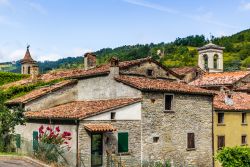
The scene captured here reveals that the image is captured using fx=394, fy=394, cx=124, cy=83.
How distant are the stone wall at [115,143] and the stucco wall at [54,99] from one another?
7695 mm

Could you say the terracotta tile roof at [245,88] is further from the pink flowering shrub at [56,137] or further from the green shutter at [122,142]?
the pink flowering shrub at [56,137]

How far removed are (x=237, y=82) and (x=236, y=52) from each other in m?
65.6

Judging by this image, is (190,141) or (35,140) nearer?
(35,140)

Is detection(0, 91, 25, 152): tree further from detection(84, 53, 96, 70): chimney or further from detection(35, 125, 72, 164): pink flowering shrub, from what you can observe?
detection(84, 53, 96, 70): chimney

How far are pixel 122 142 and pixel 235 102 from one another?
14.5m

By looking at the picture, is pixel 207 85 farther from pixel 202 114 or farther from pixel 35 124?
pixel 35 124

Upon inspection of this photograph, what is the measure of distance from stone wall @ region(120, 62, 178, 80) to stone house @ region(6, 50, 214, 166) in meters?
0.08

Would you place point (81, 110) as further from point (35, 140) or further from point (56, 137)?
point (35, 140)

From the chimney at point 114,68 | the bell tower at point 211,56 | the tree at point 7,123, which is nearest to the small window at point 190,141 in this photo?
the chimney at point 114,68

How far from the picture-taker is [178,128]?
27.3 m

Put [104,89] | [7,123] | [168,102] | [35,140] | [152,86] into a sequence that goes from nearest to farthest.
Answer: [35,140]
[152,86]
[168,102]
[7,123]
[104,89]

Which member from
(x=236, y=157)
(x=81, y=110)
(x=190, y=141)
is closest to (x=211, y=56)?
(x=190, y=141)

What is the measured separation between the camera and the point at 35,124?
27359 mm

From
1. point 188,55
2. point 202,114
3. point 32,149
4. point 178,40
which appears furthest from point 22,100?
point 178,40
